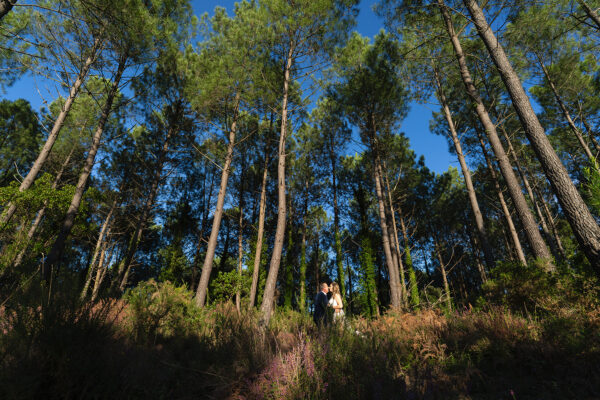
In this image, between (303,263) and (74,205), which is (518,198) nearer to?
(303,263)

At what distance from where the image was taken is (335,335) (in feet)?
11.2

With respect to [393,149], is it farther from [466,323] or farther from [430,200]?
[466,323]

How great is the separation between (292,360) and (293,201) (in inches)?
636

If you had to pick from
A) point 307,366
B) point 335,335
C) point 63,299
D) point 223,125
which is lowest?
point 307,366

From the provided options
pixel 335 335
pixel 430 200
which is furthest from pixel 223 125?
pixel 430 200

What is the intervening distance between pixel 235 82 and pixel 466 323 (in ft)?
35.6

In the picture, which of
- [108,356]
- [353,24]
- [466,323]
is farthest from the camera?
[353,24]

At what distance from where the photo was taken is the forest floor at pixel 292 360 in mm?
1752

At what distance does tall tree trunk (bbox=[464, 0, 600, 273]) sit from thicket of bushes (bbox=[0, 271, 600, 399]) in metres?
0.88

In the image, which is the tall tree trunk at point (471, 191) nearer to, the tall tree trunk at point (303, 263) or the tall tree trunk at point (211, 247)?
the tall tree trunk at point (211, 247)

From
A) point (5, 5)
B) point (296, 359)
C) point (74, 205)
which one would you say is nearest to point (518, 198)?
point (296, 359)

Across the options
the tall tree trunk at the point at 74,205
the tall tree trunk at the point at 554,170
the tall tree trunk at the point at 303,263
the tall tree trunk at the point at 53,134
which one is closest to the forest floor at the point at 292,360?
the tall tree trunk at the point at 554,170

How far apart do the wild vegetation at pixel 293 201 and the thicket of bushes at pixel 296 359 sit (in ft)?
0.07

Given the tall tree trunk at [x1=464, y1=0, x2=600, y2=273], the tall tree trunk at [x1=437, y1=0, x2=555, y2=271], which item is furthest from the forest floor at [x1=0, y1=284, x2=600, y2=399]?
the tall tree trunk at [x1=437, y1=0, x2=555, y2=271]
